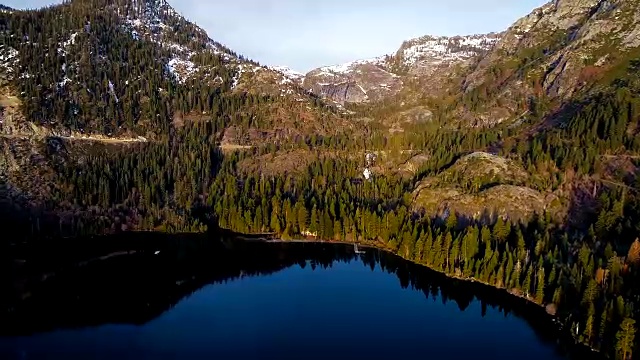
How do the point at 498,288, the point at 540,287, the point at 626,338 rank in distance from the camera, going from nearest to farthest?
1. the point at 626,338
2. the point at 540,287
3. the point at 498,288

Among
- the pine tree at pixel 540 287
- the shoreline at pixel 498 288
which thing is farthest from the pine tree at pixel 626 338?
the pine tree at pixel 540 287

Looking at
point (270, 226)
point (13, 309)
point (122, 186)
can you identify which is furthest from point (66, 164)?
point (13, 309)

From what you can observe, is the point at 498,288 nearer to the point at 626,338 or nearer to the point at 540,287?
the point at 540,287

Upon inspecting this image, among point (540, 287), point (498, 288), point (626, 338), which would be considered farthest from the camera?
point (498, 288)

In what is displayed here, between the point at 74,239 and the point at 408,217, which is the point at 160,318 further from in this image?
the point at 408,217

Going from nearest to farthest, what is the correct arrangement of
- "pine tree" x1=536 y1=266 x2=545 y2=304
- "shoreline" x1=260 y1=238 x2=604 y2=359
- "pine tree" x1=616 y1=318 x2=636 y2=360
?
"pine tree" x1=616 y1=318 x2=636 y2=360
"shoreline" x1=260 y1=238 x2=604 y2=359
"pine tree" x1=536 y1=266 x2=545 y2=304

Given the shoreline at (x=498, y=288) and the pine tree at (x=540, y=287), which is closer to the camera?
the shoreline at (x=498, y=288)

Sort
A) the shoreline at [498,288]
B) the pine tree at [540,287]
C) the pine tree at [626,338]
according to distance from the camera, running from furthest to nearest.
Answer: the pine tree at [540,287]
the shoreline at [498,288]
the pine tree at [626,338]

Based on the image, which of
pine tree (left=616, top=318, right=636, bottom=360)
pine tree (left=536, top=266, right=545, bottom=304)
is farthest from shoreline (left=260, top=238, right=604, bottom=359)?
pine tree (left=616, top=318, right=636, bottom=360)

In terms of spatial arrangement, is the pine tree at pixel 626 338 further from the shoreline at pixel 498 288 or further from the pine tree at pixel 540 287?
the pine tree at pixel 540 287

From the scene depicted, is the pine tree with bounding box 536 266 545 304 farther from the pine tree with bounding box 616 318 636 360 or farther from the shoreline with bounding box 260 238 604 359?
the pine tree with bounding box 616 318 636 360

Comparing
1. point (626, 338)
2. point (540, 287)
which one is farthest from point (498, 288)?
point (626, 338)
